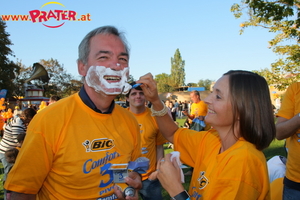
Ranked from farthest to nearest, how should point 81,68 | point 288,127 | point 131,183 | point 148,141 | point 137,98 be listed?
point 137,98, point 148,141, point 288,127, point 81,68, point 131,183

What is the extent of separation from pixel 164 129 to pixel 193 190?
777 millimetres

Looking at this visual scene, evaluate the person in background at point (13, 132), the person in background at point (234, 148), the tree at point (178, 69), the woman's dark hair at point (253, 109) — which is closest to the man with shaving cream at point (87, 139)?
the person in background at point (234, 148)

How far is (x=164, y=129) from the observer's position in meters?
2.70

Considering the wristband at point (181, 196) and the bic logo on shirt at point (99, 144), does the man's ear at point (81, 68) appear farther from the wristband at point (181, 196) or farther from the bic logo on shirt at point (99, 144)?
the wristband at point (181, 196)

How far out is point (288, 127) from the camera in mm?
2725

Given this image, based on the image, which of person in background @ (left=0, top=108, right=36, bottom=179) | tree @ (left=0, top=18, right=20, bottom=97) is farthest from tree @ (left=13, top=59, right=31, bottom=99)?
person in background @ (left=0, top=108, right=36, bottom=179)

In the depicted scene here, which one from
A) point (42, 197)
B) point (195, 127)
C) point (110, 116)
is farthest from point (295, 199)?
point (195, 127)

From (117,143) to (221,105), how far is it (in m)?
0.91

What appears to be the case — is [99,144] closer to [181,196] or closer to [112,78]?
[112,78]

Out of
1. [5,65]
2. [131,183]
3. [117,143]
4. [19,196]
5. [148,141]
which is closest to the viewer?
[19,196]

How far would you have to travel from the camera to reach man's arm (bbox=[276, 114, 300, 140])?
2672 millimetres

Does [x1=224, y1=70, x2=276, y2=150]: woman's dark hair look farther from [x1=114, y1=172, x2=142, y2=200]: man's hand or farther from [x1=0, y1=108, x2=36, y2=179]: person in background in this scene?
[x1=0, y1=108, x2=36, y2=179]: person in background

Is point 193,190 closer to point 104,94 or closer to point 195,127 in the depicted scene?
point 104,94

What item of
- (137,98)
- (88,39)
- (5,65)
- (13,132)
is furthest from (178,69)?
(88,39)
